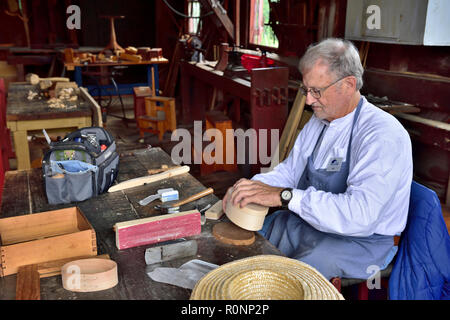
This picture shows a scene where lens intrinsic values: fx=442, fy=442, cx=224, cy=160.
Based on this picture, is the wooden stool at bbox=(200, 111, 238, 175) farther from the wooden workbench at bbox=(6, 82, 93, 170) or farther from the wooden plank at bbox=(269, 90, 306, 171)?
the wooden workbench at bbox=(6, 82, 93, 170)

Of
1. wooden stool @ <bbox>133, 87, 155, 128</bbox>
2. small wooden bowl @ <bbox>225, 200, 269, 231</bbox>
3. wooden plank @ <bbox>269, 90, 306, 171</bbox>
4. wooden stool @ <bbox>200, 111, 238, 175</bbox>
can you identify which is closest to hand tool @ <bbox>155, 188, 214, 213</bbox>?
small wooden bowl @ <bbox>225, 200, 269, 231</bbox>

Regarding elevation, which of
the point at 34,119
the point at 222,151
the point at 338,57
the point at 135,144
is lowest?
the point at 135,144

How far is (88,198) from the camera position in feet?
6.59

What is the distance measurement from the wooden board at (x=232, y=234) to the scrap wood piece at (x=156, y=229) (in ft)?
0.27

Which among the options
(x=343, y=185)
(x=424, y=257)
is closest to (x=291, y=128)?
(x=343, y=185)

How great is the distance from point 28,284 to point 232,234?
2.32ft

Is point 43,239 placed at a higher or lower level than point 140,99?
higher

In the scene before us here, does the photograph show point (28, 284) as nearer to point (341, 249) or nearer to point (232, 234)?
point (232, 234)

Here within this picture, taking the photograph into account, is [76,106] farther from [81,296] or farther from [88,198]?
[81,296]

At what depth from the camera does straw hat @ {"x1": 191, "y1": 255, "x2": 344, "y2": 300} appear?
1.19 m

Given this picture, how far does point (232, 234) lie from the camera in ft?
5.43

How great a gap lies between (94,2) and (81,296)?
10.2 meters

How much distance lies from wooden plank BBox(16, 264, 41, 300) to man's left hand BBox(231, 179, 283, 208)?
77 cm

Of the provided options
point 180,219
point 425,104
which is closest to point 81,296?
point 180,219
